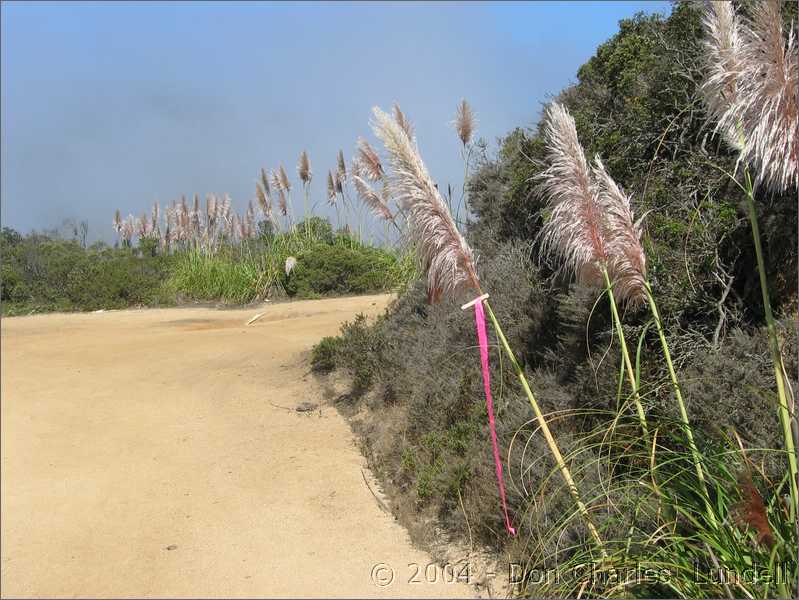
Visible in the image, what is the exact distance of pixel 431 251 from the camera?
160 inches

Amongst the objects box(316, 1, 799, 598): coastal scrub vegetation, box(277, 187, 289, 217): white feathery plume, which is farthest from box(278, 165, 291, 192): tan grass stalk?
box(316, 1, 799, 598): coastal scrub vegetation

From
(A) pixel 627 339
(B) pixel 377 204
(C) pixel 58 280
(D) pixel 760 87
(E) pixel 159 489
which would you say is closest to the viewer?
(D) pixel 760 87

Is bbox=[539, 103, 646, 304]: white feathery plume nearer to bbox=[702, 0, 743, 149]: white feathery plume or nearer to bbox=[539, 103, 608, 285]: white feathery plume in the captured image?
bbox=[539, 103, 608, 285]: white feathery plume

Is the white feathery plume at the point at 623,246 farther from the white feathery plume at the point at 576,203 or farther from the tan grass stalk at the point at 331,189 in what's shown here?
the tan grass stalk at the point at 331,189

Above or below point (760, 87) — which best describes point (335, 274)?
above

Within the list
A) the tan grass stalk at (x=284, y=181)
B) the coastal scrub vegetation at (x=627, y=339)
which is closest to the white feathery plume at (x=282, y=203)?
Answer: the tan grass stalk at (x=284, y=181)

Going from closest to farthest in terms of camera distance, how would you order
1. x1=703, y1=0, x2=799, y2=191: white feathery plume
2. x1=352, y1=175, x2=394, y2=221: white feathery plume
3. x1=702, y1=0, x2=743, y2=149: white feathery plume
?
x1=703, y1=0, x2=799, y2=191: white feathery plume, x1=702, y1=0, x2=743, y2=149: white feathery plume, x1=352, y1=175, x2=394, y2=221: white feathery plume

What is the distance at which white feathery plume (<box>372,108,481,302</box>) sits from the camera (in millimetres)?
3850

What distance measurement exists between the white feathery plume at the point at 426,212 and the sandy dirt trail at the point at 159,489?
1645 millimetres

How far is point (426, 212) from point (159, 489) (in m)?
2.02

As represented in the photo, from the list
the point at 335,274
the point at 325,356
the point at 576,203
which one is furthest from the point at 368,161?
the point at 335,274

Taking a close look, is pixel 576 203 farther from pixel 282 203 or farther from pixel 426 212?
pixel 282 203

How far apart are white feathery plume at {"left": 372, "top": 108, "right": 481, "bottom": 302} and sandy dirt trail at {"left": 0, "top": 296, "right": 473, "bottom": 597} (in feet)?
5.40

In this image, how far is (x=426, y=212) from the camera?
12.9 feet
